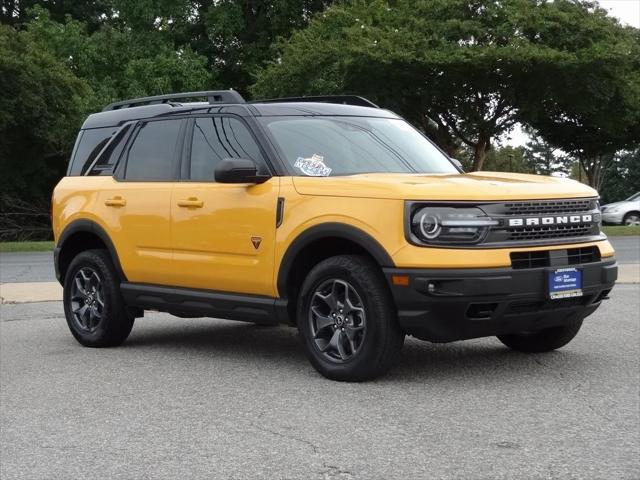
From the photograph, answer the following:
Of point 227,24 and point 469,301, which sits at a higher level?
point 227,24

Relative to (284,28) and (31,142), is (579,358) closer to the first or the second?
(31,142)

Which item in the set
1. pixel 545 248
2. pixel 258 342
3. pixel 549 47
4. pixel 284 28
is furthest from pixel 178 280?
pixel 284 28

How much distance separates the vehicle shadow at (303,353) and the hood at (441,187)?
1206mm

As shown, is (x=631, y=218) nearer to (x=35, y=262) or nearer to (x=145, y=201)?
(x=35, y=262)

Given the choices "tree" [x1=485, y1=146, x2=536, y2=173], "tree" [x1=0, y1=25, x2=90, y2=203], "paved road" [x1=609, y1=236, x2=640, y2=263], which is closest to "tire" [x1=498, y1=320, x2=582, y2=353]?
"paved road" [x1=609, y1=236, x2=640, y2=263]

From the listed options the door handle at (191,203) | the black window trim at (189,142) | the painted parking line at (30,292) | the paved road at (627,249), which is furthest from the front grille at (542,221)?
the paved road at (627,249)

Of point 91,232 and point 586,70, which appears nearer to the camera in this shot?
point 91,232

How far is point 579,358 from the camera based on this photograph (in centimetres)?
710

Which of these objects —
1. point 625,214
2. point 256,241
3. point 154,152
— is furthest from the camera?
point 625,214

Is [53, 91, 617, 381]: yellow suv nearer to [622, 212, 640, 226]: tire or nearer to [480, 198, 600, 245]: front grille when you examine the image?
[480, 198, 600, 245]: front grille

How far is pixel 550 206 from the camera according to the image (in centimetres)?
625

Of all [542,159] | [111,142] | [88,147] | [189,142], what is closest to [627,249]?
[88,147]

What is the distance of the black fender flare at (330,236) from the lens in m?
6.02

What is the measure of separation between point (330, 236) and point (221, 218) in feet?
3.48
